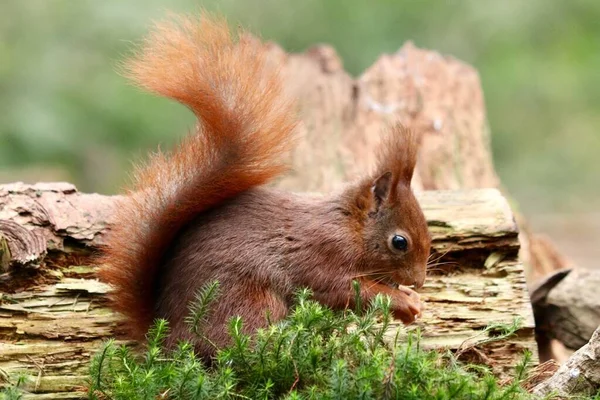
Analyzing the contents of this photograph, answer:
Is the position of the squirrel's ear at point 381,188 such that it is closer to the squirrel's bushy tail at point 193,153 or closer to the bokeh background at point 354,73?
the squirrel's bushy tail at point 193,153

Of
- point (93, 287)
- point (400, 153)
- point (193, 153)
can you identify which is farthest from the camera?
point (93, 287)

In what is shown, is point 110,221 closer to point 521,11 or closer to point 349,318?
point 349,318

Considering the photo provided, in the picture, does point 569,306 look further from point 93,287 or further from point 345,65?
point 345,65

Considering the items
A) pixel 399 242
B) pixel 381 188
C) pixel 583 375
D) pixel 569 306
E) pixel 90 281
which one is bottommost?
pixel 583 375

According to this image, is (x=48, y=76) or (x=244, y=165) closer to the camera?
(x=244, y=165)

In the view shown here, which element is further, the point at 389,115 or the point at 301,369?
the point at 389,115

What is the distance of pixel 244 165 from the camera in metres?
2.97

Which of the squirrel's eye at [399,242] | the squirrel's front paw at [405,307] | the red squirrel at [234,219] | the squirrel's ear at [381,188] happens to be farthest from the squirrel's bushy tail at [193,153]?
the squirrel's front paw at [405,307]

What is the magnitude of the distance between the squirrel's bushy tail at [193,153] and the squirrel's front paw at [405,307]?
64 cm

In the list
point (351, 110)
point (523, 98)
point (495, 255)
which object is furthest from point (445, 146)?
point (523, 98)

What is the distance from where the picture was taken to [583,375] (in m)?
2.69

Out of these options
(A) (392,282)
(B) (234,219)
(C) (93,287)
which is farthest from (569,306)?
(C) (93,287)

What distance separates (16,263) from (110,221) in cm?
43

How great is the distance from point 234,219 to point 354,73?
4859mm
